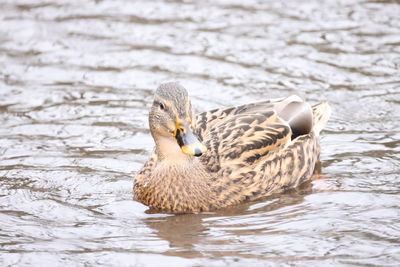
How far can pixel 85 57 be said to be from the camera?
12422 mm

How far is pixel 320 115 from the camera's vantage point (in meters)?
9.78

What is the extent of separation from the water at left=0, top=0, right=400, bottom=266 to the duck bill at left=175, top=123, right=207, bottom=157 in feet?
2.40

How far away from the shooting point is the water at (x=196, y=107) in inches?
285

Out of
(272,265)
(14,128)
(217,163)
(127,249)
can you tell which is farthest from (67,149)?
(272,265)

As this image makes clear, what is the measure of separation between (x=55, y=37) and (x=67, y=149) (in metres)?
Result: 4.00

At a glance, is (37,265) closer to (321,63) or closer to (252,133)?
(252,133)

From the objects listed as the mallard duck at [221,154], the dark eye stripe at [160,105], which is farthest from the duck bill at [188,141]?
the dark eye stripe at [160,105]

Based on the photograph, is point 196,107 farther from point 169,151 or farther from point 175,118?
point 175,118

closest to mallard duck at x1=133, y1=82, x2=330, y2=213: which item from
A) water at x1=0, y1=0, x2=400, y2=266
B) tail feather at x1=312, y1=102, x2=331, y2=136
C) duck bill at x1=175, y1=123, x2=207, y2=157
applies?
duck bill at x1=175, y1=123, x2=207, y2=157

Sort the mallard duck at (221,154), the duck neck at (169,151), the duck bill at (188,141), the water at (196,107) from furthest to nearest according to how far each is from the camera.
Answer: the duck neck at (169,151) < the mallard duck at (221,154) < the duck bill at (188,141) < the water at (196,107)

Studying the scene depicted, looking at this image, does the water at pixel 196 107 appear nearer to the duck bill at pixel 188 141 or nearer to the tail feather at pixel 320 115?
the tail feather at pixel 320 115

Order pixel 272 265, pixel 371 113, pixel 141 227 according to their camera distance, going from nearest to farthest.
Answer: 1. pixel 272 265
2. pixel 141 227
3. pixel 371 113

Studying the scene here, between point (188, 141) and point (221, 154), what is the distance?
933mm

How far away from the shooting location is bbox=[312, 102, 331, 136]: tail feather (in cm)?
966
